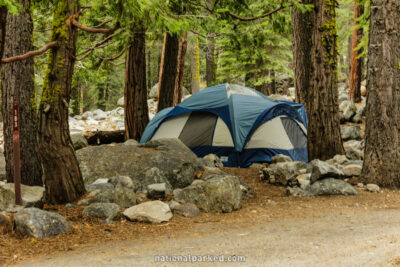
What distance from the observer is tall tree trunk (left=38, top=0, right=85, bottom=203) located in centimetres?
472

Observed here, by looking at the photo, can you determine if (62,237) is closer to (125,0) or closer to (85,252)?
(85,252)

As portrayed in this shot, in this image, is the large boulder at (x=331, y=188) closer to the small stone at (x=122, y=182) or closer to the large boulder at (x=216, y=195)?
the large boulder at (x=216, y=195)

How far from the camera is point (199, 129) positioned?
9.40 metres

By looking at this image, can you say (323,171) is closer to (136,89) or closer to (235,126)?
(235,126)

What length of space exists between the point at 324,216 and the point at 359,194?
141cm

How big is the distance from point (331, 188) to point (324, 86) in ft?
7.97

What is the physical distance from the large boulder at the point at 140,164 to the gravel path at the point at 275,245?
2064mm

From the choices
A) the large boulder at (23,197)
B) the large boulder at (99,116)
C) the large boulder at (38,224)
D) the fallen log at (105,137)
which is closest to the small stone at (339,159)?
the large boulder at (38,224)

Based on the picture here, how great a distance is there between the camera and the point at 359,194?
5.49m

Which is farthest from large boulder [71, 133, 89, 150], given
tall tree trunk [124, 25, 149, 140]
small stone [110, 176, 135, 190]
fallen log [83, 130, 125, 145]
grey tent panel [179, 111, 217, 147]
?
small stone [110, 176, 135, 190]

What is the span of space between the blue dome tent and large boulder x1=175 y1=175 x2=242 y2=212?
363cm

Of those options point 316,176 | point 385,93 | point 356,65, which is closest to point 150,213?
point 316,176

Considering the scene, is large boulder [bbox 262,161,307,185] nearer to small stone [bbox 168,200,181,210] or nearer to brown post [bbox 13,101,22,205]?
small stone [bbox 168,200,181,210]

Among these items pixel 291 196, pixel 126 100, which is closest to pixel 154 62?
pixel 126 100
